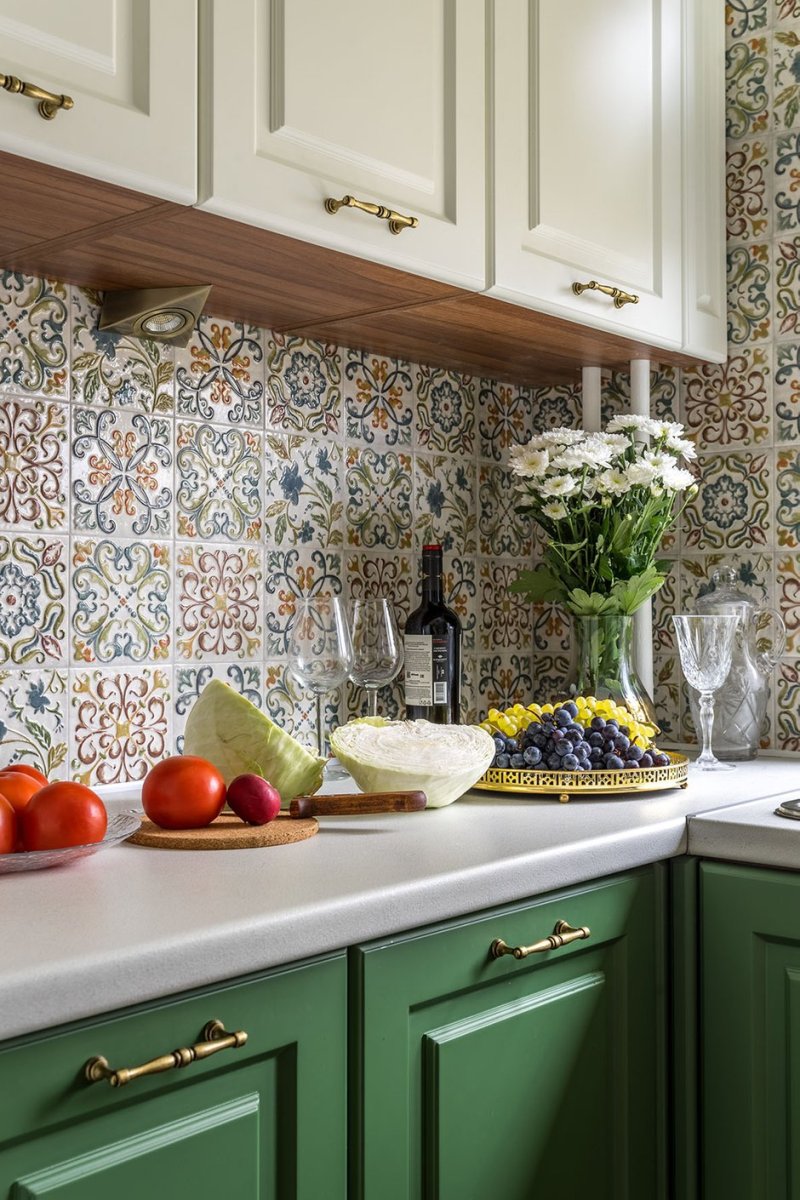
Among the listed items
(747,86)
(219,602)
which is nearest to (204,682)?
(219,602)

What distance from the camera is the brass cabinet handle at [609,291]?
1.76 meters

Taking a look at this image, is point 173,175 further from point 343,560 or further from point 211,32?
point 343,560

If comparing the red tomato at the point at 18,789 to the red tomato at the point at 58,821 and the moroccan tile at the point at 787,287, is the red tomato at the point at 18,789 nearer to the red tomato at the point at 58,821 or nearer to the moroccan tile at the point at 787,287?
the red tomato at the point at 58,821

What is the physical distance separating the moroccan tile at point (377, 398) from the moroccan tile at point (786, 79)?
775 mm

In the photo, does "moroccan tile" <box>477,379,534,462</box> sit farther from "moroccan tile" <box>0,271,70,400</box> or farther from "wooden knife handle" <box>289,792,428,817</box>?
"wooden knife handle" <box>289,792,428,817</box>

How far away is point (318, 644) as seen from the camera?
1635mm

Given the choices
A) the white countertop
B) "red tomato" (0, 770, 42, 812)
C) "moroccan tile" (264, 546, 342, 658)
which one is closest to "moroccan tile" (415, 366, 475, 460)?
"moroccan tile" (264, 546, 342, 658)

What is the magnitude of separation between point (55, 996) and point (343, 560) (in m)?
1.19

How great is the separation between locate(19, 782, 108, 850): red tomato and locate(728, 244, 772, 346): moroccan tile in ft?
4.91

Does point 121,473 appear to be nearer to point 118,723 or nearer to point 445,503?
point 118,723

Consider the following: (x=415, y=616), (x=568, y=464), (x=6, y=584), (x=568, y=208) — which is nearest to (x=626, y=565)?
(x=568, y=464)

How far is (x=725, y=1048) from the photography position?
140 cm

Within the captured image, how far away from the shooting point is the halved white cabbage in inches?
57.7

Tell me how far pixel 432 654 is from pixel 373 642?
0.74 ft
